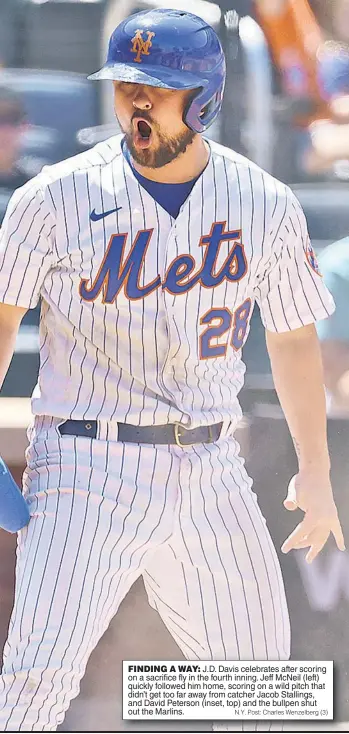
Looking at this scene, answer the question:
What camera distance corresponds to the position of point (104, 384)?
234 cm

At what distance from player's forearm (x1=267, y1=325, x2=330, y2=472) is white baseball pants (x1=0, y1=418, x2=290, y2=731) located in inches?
6.9

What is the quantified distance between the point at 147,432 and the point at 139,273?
1.08 feet

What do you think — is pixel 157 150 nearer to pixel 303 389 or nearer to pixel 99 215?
pixel 99 215

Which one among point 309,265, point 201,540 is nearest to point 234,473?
point 201,540

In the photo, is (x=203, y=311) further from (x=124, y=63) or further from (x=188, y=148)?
(x=124, y=63)

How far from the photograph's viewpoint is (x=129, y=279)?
2.32 metres

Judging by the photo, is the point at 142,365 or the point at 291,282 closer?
the point at 142,365

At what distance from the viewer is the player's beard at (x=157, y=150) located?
2.29 meters

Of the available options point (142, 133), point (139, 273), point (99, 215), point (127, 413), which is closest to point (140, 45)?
point (142, 133)

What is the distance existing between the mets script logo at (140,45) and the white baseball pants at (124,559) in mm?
765
